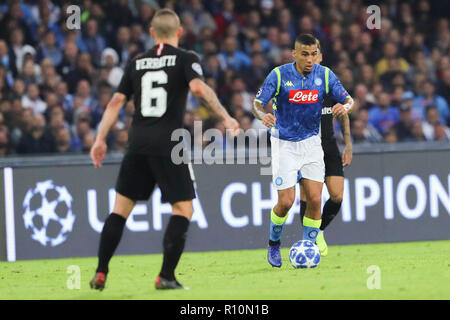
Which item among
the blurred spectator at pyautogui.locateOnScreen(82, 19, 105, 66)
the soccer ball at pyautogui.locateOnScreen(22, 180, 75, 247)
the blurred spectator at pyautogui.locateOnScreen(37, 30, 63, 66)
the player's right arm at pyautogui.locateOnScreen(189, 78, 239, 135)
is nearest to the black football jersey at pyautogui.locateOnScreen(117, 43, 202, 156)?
the player's right arm at pyautogui.locateOnScreen(189, 78, 239, 135)

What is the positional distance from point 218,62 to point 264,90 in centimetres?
605

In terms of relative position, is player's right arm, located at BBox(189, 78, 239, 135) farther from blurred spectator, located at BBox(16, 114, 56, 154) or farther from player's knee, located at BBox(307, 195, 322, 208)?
blurred spectator, located at BBox(16, 114, 56, 154)

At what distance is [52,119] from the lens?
12445 mm

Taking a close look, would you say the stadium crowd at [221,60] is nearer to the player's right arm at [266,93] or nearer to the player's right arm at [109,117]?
the player's right arm at [266,93]

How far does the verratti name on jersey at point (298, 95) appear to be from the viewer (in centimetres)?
857

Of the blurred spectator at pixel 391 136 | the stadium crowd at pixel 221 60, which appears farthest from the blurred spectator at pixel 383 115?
the blurred spectator at pixel 391 136

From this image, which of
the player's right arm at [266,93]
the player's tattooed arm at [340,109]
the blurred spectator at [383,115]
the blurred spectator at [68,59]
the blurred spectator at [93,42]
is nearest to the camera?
the player's tattooed arm at [340,109]

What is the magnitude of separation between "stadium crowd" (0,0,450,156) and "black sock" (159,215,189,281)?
559cm

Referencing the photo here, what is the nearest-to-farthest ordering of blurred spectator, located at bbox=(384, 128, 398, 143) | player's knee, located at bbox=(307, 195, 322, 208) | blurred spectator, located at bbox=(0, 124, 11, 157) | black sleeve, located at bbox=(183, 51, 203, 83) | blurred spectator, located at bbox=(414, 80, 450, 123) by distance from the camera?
black sleeve, located at bbox=(183, 51, 203, 83) → player's knee, located at bbox=(307, 195, 322, 208) → blurred spectator, located at bbox=(0, 124, 11, 157) → blurred spectator, located at bbox=(384, 128, 398, 143) → blurred spectator, located at bbox=(414, 80, 450, 123)

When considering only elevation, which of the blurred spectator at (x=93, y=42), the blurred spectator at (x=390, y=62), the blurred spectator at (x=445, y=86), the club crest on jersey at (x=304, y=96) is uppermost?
the blurred spectator at (x=93, y=42)

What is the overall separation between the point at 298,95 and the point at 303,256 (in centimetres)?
146

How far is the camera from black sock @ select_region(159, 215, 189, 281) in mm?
6840

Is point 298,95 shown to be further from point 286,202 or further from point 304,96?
point 286,202

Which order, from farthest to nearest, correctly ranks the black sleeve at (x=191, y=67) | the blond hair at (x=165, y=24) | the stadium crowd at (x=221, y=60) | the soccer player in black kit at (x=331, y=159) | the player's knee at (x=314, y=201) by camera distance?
1. the stadium crowd at (x=221, y=60)
2. the soccer player in black kit at (x=331, y=159)
3. the player's knee at (x=314, y=201)
4. the blond hair at (x=165, y=24)
5. the black sleeve at (x=191, y=67)
